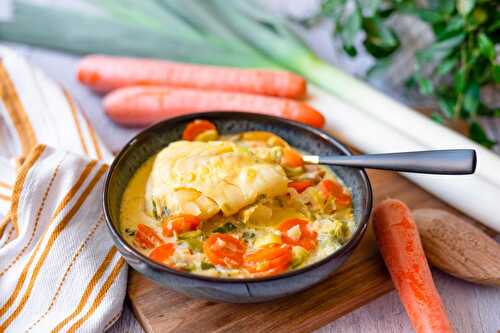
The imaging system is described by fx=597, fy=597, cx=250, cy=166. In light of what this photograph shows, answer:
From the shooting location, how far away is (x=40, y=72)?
180 inches

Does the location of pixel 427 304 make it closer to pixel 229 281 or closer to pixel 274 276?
pixel 274 276

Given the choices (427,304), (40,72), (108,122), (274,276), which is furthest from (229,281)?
(40,72)

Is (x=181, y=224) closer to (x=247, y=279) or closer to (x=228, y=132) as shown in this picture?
(x=247, y=279)

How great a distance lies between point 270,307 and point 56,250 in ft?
3.73

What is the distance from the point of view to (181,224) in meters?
2.93

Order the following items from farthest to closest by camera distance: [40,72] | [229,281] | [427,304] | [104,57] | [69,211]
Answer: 1. [104,57]
2. [40,72]
3. [69,211]
4. [427,304]
5. [229,281]

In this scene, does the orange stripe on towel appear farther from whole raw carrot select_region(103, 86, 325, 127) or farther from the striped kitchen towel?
whole raw carrot select_region(103, 86, 325, 127)

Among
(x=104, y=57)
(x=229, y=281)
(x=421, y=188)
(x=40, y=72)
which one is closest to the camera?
(x=229, y=281)

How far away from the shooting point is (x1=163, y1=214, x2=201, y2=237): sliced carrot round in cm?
293

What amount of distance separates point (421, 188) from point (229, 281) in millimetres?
1870

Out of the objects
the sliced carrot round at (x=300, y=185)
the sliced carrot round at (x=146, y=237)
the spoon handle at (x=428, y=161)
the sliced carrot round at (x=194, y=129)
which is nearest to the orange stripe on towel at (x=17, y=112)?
the sliced carrot round at (x=194, y=129)

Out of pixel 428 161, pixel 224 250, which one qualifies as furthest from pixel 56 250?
pixel 428 161

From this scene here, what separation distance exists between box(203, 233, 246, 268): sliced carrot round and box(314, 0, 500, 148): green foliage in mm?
2303

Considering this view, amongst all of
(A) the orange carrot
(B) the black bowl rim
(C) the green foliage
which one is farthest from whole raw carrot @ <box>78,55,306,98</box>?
(A) the orange carrot
